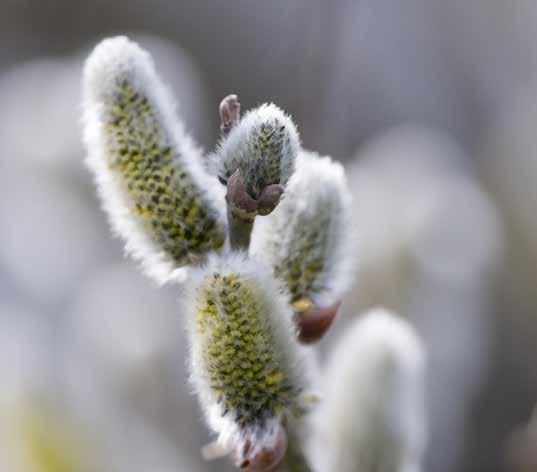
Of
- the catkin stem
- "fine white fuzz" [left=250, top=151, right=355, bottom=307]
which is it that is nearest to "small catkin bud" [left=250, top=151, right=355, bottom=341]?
"fine white fuzz" [left=250, top=151, right=355, bottom=307]

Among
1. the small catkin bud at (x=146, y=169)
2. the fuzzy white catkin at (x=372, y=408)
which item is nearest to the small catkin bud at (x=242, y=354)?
the small catkin bud at (x=146, y=169)

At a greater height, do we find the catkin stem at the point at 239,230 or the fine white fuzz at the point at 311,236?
A: the fine white fuzz at the point at 311,236

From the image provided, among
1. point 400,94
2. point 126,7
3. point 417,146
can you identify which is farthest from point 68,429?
point 126,7

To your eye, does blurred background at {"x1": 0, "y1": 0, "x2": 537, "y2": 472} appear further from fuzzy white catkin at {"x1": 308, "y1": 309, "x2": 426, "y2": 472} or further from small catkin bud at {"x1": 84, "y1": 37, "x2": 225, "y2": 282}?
small catkin bud at {"x1": 84, "y1": 37, "x2": 225, "y2": 282}

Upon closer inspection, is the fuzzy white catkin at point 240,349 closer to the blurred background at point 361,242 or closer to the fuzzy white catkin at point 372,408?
the fuzzy white catkin at point 372,408

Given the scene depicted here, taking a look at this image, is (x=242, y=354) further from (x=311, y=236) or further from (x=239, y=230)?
(x=311, y=236)

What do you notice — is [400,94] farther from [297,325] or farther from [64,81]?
[297,325]

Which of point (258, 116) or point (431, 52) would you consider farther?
point (431, 52)
